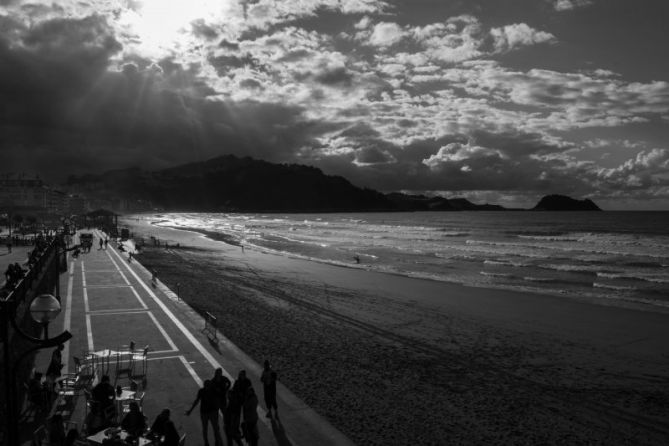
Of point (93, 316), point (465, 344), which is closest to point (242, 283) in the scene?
point (93, 316)

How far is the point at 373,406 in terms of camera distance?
12000 millimetres

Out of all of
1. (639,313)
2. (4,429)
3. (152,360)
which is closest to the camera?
(4,429)

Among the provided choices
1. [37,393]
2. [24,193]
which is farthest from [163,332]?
[24,193]

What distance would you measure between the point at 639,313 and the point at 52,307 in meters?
25.2

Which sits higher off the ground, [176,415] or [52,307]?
[52,307]

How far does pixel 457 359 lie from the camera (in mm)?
A: 16234

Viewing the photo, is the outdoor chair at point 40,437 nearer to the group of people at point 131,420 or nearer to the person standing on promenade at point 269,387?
the group of people at point 131,420

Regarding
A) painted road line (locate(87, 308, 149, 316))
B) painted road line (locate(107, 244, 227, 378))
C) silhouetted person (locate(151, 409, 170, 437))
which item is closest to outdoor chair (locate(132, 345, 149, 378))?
painted road line (locate(107, 244, 227, 378))

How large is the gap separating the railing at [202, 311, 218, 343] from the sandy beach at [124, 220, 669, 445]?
0.59m

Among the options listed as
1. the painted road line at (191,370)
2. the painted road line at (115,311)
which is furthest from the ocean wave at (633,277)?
the painted road line at (191,370)

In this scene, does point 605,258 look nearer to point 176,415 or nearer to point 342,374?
point 342,374

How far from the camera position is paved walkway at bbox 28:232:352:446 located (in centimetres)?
1019

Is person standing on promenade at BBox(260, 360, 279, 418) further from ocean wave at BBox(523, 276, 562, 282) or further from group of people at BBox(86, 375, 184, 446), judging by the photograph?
ocean wave at BBox(523, 276, 562, 282)

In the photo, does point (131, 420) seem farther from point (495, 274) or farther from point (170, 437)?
point (495, 274)
